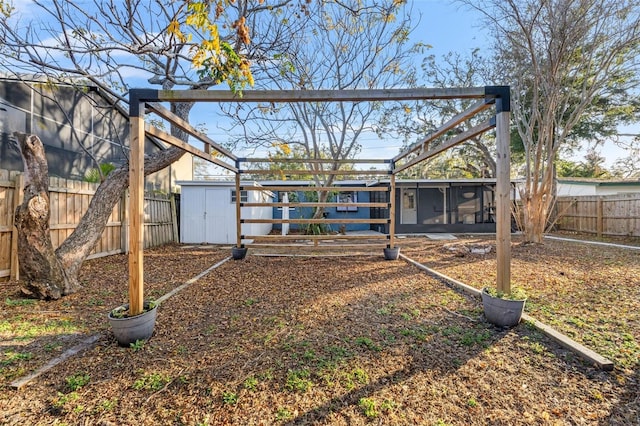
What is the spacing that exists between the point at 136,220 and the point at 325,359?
193 centimetres

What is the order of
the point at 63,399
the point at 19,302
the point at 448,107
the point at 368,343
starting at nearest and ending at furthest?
the point at 63,399 → the point at 368,343 → the point at 19,302 → the point at 448,107

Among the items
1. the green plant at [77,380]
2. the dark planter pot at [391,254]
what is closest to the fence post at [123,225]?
the green plant at [77,380]

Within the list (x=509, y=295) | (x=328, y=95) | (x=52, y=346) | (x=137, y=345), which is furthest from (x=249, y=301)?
(x=509, y=295)

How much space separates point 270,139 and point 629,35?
28.4ft

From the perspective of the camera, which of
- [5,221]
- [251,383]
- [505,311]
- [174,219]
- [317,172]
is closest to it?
[251,383]

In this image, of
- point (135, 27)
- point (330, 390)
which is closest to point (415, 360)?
point (330, 390)

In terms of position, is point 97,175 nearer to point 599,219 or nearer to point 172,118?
point 172,118

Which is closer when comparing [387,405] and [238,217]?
[387,405]

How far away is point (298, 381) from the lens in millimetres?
1820

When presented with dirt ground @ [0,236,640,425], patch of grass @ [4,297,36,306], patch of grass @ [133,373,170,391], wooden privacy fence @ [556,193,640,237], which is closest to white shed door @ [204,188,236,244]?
dirt ground @ [0,236,640,425]

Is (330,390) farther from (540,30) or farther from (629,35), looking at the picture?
(629,35)

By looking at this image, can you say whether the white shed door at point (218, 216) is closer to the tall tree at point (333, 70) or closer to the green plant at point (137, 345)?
the tall tree at point (333, 70)

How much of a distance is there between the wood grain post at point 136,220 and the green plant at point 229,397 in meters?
1.22

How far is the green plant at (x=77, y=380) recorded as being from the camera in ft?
5.86
